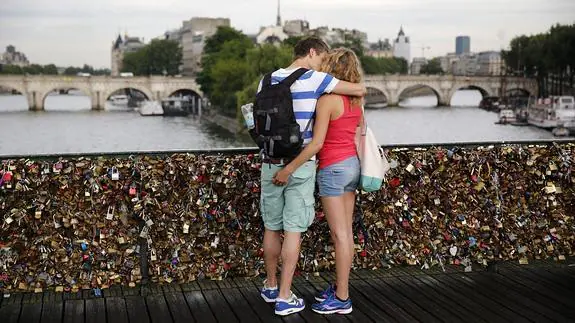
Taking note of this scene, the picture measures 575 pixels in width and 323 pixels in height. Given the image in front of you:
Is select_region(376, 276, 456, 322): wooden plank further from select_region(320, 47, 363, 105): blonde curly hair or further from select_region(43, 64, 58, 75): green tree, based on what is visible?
select_region(43, 64, 58, 75): green tree

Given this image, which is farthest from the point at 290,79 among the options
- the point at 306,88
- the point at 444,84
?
the point at 444,84

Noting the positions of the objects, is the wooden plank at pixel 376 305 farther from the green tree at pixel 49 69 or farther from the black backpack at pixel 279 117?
the green tree at pixel 49 69

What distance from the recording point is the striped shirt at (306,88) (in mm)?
4527

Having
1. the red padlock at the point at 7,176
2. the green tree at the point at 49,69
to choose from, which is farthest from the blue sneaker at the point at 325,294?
the green tree at the point at 49,69

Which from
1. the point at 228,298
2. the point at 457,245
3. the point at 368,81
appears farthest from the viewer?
the point at 368,81

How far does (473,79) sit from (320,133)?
81652 millimetres

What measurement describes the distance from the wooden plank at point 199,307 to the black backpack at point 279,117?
950 millimetres

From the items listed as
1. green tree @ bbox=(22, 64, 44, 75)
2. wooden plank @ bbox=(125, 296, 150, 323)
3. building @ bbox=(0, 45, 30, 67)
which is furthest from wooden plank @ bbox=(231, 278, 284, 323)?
building @ bbox=(0, 45, 30, 67)

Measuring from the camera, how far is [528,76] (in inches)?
3329

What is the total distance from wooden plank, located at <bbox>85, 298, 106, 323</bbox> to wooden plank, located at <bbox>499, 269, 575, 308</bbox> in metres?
2.51

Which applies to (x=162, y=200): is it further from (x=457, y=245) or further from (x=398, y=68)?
(x=398, y=68)

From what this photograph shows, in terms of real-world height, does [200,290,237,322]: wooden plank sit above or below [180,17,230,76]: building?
below

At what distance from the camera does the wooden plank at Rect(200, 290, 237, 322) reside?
15.4 feet

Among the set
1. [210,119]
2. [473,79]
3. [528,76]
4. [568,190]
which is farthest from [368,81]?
[568,190]
